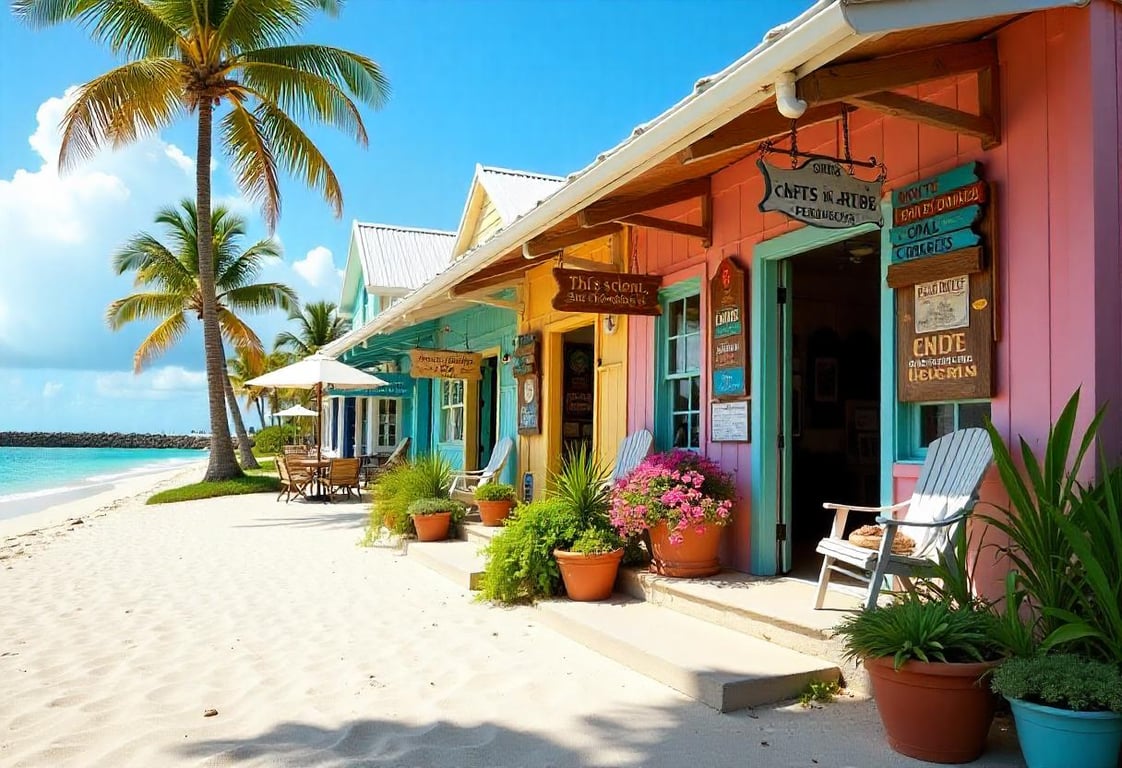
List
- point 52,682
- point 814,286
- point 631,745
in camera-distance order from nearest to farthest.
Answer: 1. point 631,745
2. point 52,682
3. point 814,286

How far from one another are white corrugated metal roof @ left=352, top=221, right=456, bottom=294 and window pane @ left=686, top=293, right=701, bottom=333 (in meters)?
13.2

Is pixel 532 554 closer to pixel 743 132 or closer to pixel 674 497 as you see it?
pixel 674 497

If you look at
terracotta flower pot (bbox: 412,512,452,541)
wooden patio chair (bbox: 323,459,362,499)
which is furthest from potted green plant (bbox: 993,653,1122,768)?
wooden patio chair (bbox: 323,459,362,499)

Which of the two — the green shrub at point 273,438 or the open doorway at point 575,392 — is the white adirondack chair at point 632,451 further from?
the green shrub at point 273,438

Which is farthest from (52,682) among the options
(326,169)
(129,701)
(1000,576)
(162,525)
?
(326,169)

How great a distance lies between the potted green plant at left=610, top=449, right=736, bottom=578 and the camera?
520 centimetres

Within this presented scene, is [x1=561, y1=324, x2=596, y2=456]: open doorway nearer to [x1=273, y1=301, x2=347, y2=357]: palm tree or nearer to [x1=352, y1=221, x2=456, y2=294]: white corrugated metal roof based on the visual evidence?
[x1=352, y1=221, x2=456, y2=294]: white corrugated metal roof

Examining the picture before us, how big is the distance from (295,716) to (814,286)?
20.6 ft

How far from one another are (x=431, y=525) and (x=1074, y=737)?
6.38 meters

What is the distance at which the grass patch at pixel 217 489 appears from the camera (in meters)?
15.2

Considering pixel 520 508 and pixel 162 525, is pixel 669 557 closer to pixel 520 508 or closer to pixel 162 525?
pixel 520 508

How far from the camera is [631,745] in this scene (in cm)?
326

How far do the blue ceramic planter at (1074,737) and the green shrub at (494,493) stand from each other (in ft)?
19.6

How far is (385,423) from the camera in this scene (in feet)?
66.7
